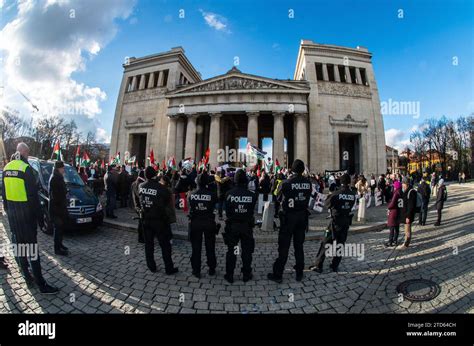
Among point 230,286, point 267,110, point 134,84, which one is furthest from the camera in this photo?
point 134,84

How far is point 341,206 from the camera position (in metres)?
4.11

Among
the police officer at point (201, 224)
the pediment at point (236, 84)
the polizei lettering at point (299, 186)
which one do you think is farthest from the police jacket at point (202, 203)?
the pediment at point (236, 84)

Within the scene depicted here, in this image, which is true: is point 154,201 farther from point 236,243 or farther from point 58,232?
point 58,232

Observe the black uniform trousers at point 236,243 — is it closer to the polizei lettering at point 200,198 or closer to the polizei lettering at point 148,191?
the polizei lettering at point 200,198

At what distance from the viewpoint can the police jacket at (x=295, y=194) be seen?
3.84 meters

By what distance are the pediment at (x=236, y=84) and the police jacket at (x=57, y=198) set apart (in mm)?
23766

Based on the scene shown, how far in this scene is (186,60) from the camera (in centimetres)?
3406

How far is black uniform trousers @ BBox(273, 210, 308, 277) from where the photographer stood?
3732 millimetres

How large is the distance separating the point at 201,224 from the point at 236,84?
25.6 m

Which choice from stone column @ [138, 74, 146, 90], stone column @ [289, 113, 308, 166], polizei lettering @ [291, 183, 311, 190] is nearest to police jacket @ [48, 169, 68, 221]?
polizei lettering @ [291, 183, 311, 190]

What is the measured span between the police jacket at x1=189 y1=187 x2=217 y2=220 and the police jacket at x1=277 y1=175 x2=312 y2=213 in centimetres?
139

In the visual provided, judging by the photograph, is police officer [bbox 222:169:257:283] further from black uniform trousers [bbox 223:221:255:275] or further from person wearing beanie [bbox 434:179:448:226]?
person wearing beanie [bbox 434:179:448:226]

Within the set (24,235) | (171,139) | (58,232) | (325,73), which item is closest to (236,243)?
(24,235)
